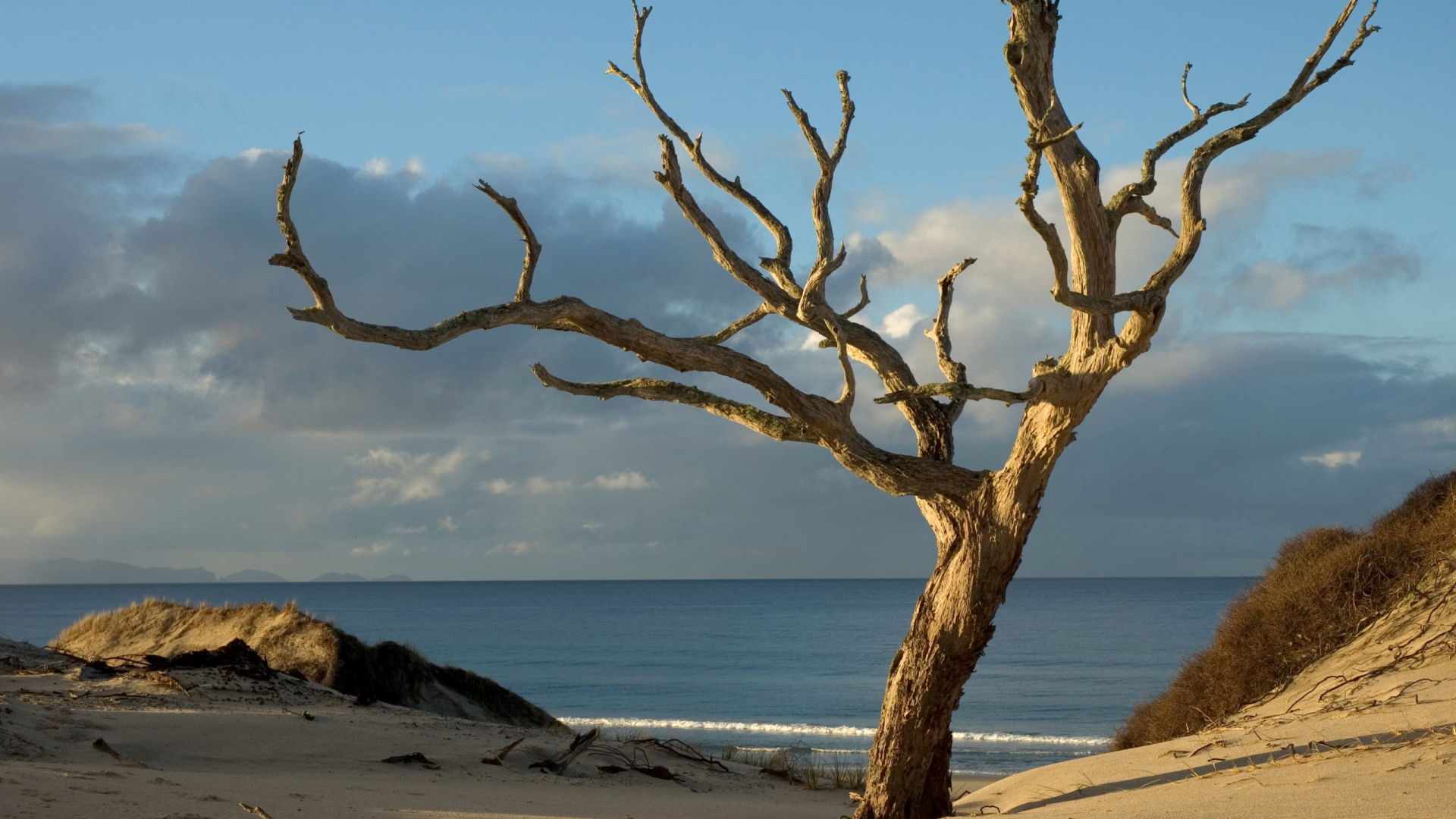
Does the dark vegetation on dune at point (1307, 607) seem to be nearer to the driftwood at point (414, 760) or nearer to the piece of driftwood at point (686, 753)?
the piece of driftwood at point (686, 753)

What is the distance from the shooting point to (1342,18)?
6902 mm

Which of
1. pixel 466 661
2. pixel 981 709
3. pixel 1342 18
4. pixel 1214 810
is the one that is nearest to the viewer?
pixel 1214 810

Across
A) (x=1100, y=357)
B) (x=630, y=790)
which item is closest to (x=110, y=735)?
(x=630, y=790)

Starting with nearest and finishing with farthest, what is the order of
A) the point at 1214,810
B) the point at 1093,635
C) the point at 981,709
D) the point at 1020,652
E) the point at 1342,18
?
1. the point at 1214,810
2. the point at 1342,18
3. the point at 981,709
4. the point at 1020,652
5. the point at 1093,635

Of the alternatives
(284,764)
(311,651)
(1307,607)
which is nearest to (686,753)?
(284,764)

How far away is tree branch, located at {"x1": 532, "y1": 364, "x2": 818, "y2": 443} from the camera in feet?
24.3

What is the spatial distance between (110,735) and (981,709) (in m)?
26.0

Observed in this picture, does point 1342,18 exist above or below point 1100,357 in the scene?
above

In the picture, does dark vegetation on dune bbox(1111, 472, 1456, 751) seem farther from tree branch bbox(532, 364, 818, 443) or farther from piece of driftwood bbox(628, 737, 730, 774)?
tree branch bbox(532, 364, 818, 443)

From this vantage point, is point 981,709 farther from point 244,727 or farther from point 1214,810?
point 1214,810

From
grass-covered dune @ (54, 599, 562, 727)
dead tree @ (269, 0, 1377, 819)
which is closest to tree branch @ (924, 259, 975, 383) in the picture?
dead tree @ (269, 0, 1377, 819)

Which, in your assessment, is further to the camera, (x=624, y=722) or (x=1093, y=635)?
(x=1093, y=635)

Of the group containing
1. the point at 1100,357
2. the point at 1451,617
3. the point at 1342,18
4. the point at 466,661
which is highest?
the point at 1342,18

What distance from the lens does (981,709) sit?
3114cm
